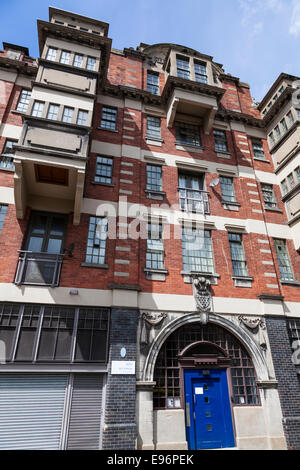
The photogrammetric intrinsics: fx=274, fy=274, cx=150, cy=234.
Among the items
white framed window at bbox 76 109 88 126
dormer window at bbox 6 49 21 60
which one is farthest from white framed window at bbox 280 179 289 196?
dormer window at bbox 6 49 21 60

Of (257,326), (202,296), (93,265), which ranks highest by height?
(93,265)

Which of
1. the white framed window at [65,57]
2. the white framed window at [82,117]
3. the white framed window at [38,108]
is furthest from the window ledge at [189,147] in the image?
the white framed window at [38,108]

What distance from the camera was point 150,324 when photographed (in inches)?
418

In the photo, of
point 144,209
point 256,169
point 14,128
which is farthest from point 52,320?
point 256,169

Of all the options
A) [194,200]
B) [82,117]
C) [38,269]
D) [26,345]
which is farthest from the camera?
[194,200]

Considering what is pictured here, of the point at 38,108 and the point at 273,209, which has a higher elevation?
the point at 38,108

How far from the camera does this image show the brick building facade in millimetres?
9414

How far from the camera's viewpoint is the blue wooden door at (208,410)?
32.4 ft

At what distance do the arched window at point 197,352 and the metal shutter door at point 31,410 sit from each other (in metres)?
3.44

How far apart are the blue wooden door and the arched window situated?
40 centimetres

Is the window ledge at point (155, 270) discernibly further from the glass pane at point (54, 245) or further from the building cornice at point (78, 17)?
the building cornice at point (78, 17)

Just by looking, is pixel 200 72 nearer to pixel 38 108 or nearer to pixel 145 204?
pixel 145 204

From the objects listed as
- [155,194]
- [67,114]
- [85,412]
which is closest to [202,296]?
[155,194]

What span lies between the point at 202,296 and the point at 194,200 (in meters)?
4.85
